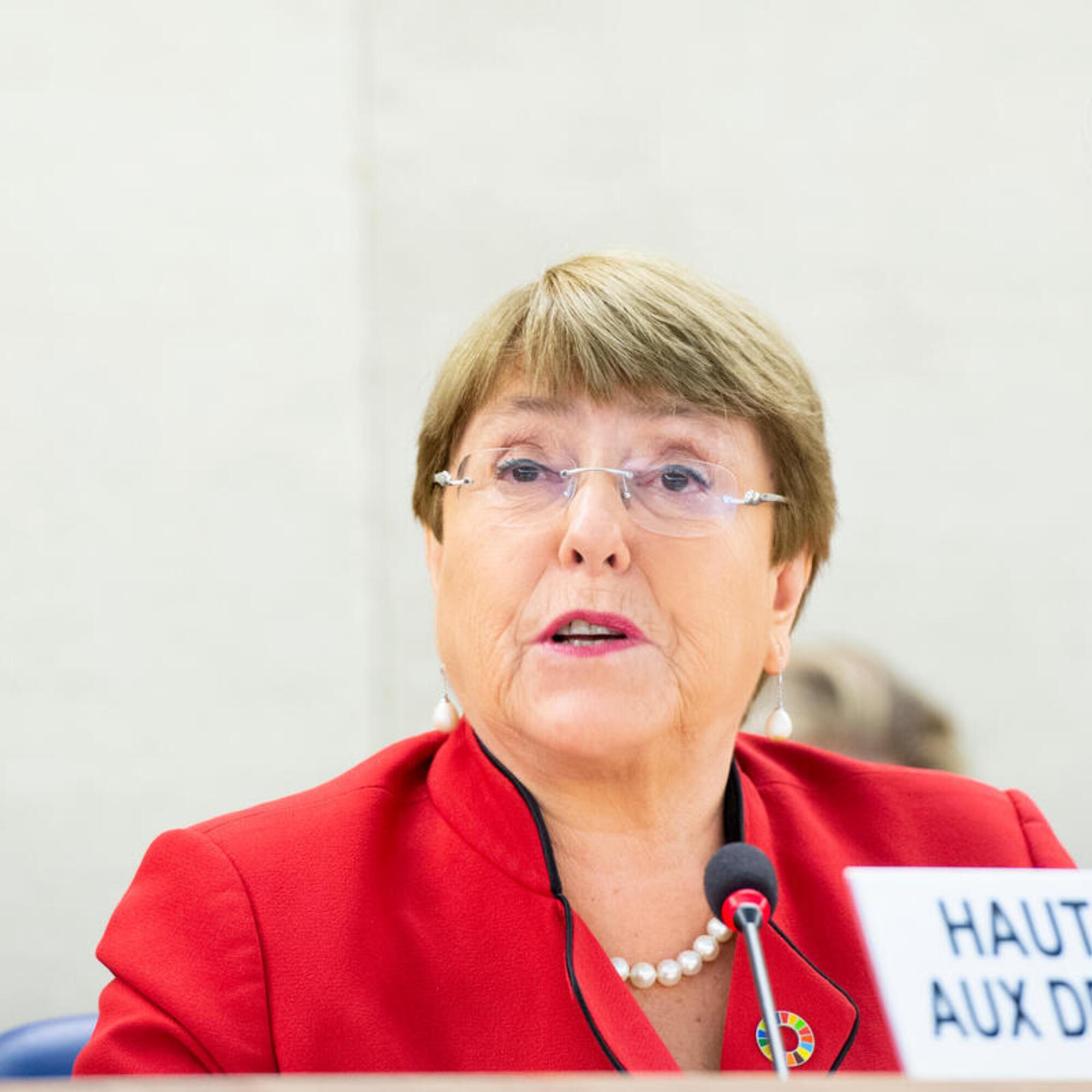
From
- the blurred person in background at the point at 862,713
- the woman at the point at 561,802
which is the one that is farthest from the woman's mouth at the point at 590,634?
the blurred person in background at the point at 862,713

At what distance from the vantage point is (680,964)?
1405 millimetres

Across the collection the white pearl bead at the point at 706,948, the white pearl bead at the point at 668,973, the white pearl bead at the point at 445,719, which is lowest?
the white pearl bead at the point at 668,973

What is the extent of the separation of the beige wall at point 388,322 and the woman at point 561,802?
1459 millimetres

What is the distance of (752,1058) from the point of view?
133 cm

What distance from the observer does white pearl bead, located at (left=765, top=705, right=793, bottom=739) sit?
66.2 inches

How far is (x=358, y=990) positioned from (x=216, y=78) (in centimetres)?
236

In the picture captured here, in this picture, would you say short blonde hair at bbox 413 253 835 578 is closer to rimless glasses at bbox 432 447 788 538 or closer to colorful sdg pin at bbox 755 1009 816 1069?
rimless glasses at bbox 432 447 788 538

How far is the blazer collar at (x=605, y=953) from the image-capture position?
130 centimetres

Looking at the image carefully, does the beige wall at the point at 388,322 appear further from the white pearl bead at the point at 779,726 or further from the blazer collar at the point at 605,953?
the blazer collar at the point at 605,953

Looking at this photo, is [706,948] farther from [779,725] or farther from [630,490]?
[630,490]

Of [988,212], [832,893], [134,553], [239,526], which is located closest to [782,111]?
[988,212]

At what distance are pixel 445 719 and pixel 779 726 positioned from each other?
0.43m

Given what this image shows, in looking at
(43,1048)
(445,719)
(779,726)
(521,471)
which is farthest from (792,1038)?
(43,1048)

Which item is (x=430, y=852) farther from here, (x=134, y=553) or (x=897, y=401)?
(x=897, y=401)
